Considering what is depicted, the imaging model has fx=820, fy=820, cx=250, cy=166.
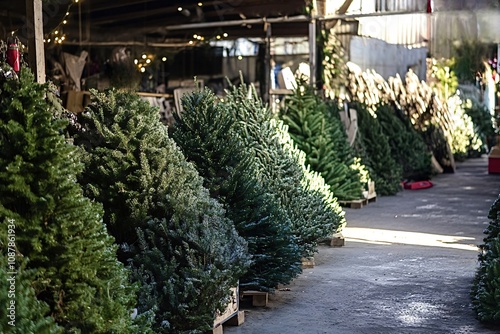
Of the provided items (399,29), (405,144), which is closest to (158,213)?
(405,144)

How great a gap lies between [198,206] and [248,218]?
1.11m

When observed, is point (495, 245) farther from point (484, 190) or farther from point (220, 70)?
point (220, 70)

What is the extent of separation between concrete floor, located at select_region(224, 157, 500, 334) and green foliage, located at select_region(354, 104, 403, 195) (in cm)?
198

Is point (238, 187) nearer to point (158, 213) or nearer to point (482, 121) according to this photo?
point (158, 213)

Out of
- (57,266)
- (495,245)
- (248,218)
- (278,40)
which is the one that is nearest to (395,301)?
(495,245)

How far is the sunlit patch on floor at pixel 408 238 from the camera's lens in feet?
35.8

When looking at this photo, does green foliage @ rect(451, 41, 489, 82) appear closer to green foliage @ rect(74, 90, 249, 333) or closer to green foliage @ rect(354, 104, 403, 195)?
green foliage @ rect(354, 104, 403, 195)

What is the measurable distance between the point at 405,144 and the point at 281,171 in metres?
9.70

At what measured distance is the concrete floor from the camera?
696 centimetres

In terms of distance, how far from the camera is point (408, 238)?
37.4 feet

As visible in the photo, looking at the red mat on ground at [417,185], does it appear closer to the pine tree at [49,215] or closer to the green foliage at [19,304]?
the pine tree at [49,215]

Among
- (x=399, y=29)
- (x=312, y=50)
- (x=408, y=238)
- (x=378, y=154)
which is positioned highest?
(x=399, y=29)

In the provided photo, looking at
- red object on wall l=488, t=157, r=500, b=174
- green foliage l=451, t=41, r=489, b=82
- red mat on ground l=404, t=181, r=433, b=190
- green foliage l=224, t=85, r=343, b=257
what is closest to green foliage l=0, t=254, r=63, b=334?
green foliage l=224, t=85, r=343, b=257

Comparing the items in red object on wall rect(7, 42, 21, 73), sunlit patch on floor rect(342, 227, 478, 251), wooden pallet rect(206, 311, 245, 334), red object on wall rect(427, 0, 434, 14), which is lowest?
sunlit patch on floor rect(342, 227, 478, 251)
